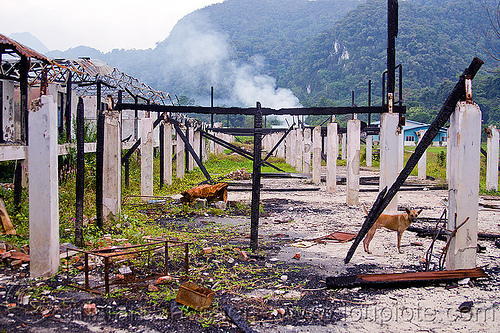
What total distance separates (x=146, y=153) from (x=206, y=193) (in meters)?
2.12

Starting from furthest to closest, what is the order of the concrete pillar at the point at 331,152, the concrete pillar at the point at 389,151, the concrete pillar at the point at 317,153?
1. the concrete pillar at the point at 317,153
2. the concrete pillar at the point at 331,152
3. the concrete pillar at the point at 389,151

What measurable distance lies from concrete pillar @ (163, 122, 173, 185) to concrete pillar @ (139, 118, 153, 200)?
7.28 ft

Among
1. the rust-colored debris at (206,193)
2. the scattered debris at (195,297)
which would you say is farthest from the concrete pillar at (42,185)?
the rust-colored debris at (206,193)

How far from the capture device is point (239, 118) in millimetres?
67750

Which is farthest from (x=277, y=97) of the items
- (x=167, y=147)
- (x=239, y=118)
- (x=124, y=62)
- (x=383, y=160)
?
(x=124, y=62)

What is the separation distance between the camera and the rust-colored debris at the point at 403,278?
493 centimetres

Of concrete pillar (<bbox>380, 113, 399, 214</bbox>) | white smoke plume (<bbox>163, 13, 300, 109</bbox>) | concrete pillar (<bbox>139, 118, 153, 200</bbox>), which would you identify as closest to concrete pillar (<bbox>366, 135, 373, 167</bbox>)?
concrete pillar (<bbox>139, 118, 153, 200</bbox>)

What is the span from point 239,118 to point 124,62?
4515 inches

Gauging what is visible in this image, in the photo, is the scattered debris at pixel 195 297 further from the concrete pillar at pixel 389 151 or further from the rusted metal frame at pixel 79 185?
the concrete pillar at pixel 389 151

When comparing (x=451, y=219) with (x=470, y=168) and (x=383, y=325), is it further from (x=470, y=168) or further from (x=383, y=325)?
(x=383, y=325)

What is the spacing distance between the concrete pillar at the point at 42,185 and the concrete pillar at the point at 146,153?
20.1 feet

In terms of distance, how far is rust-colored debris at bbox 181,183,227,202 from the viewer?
10461mm

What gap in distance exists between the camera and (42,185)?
5125mm

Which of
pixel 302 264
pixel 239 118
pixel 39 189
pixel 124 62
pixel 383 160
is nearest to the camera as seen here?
pixel 39 189
